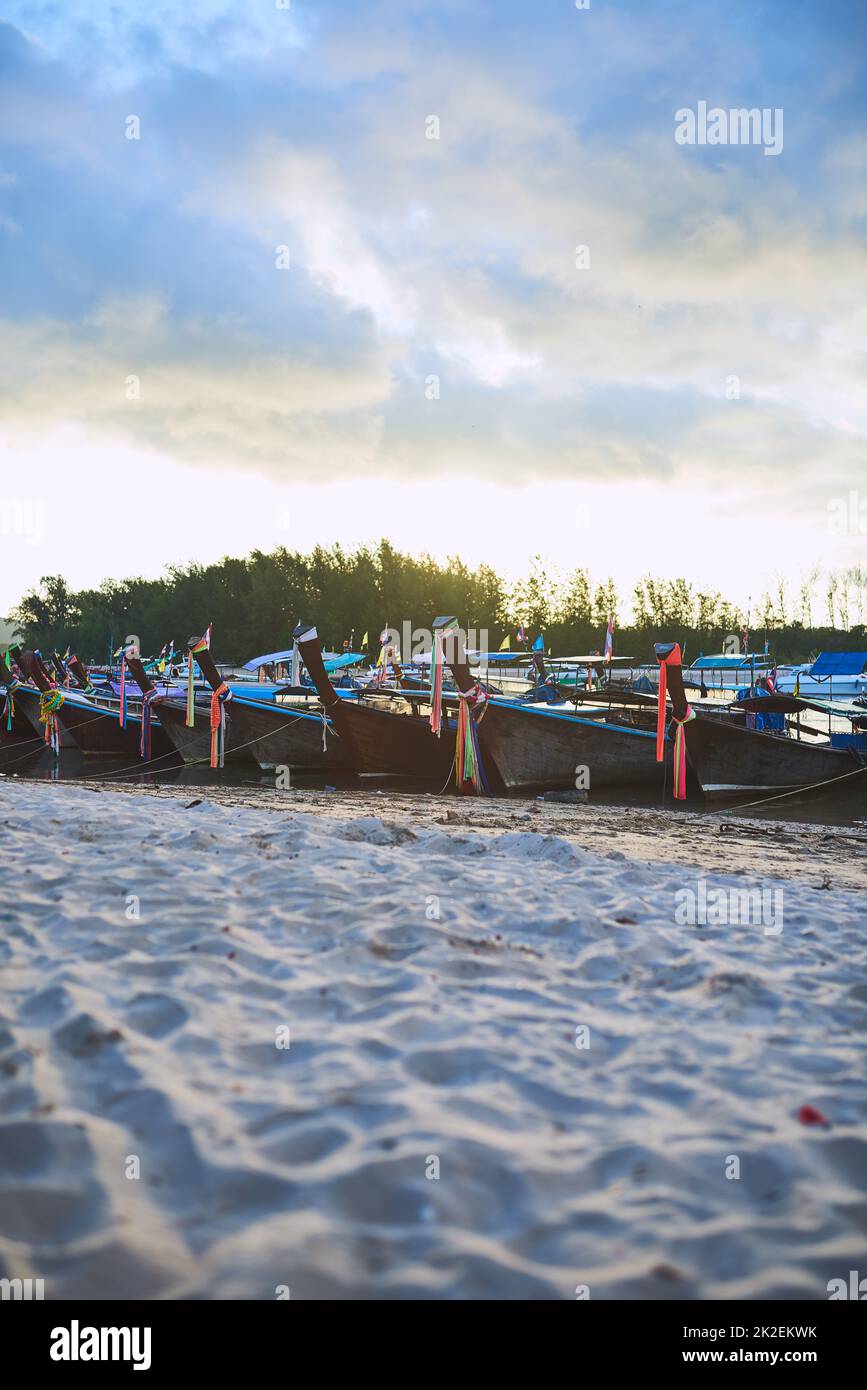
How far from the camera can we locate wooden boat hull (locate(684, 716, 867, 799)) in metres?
18.0

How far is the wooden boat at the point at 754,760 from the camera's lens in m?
17.9

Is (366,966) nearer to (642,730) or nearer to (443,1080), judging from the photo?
(443,1080)

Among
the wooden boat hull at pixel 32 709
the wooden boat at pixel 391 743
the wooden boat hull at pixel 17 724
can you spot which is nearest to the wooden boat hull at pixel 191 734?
the wooden boat at pixel 391 743

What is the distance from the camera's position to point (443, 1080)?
3133 mm

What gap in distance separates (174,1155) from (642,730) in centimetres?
1632

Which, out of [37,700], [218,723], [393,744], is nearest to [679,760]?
[393,744]

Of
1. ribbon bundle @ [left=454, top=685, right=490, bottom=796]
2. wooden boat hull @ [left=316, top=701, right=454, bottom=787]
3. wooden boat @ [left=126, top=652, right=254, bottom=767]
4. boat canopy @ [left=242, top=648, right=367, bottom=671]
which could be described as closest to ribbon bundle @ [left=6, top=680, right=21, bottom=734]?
wooden boat @ [left=126, top=652, right=254, bottom=767]

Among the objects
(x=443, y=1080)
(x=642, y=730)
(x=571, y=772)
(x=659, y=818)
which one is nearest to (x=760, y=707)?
(x=642, y=730)

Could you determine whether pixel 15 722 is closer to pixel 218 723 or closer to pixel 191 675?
pixel 191 675

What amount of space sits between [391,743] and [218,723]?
4.03 m

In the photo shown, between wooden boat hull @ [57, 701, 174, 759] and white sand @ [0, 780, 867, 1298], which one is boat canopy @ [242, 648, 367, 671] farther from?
white sand @ [0, 780, 867, 1298]

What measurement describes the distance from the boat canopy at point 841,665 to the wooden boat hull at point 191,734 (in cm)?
3910

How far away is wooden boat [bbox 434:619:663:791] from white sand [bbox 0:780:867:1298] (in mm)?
11481

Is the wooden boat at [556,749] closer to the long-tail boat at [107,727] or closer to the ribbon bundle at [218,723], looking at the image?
the ribbon bundle at [218,723]
